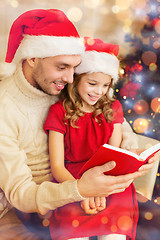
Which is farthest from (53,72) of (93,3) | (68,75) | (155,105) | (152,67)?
(155,105)

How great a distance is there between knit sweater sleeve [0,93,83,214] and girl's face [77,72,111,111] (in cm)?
28

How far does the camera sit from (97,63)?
2.98ft

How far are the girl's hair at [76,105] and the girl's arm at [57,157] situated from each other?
9cm

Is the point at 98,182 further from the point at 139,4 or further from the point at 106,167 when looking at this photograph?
the point at 139,4

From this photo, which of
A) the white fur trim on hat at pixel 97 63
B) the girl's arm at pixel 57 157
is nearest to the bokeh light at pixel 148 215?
the girl's arm at pixel 57 157

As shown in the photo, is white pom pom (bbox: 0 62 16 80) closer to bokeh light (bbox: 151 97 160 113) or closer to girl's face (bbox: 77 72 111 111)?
girl's face (bbox: 77 72 111 111)

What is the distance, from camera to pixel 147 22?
3.24 ft

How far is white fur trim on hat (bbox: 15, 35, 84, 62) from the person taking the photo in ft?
2.68

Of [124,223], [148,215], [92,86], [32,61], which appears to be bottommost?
[148,215]

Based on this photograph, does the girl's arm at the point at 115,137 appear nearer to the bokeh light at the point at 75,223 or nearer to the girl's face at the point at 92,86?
the girl's face at the point at 92,86

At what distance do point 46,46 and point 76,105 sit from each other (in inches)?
11.5

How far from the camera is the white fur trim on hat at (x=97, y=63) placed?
911 mm

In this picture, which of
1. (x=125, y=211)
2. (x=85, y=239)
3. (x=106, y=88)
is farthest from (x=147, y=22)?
(x=85, y=239)

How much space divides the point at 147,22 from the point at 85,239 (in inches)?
34.3
